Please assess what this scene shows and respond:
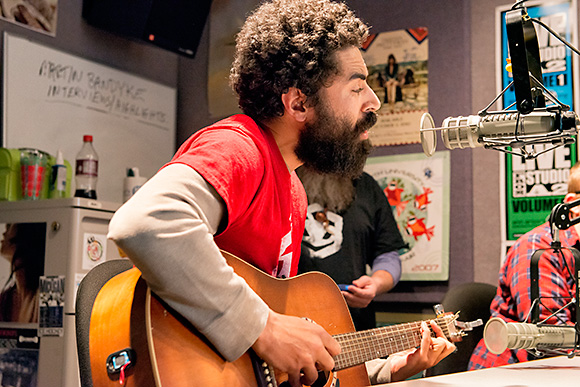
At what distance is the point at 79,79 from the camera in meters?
3.62

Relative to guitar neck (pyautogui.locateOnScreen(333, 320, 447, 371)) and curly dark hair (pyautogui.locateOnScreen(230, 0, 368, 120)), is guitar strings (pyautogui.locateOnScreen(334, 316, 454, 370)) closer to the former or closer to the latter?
guitar neck (pyautogui.locateOnScreen(333, 320, 447, 371))

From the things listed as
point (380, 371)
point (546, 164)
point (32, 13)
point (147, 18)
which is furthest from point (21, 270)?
point (546, 164)

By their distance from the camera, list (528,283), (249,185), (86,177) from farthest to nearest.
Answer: (86,177)
(528,283)
(249,185)

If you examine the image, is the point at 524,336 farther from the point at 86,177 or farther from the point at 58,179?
the point at 86,177

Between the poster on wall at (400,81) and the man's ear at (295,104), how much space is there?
1.96 meters

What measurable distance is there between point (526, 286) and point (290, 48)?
3.63 ft

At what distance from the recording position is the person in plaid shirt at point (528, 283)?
1987 millimetres

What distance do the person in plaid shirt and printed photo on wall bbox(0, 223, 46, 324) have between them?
1834 millimetres

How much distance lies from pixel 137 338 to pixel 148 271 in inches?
4.7

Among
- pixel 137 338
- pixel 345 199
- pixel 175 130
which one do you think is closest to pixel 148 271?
pixel 137 338

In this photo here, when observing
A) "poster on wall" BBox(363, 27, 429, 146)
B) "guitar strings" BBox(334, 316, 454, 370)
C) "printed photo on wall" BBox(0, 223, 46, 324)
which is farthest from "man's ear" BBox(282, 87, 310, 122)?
"poster on wall" BBox(363, 27, 429, 146)

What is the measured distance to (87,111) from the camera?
3.65 m

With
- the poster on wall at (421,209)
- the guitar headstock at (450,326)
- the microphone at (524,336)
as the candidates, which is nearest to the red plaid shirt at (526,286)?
the guitar headstock at (450,326)

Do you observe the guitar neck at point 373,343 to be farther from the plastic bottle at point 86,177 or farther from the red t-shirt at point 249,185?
the plastic bottle at point 86,177
